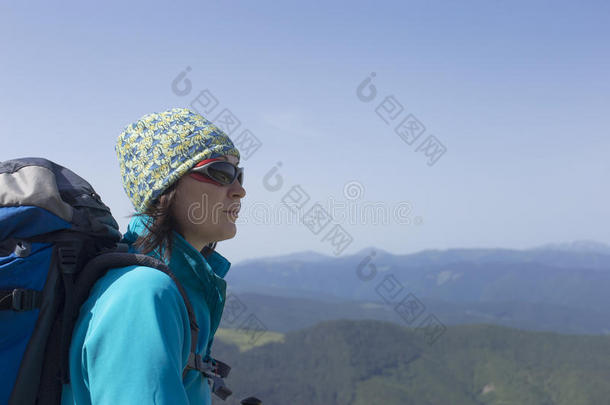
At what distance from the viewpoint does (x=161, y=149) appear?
8.75 feet

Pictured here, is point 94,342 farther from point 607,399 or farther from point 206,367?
point 607,399

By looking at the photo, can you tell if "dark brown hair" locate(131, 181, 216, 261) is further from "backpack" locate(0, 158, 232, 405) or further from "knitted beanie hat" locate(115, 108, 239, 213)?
"backpack" locate(0, 158, 232, 405)

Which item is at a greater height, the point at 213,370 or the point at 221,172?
the point at 221,172

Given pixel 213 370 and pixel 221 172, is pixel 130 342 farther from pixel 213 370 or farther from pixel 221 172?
pixel 221 172

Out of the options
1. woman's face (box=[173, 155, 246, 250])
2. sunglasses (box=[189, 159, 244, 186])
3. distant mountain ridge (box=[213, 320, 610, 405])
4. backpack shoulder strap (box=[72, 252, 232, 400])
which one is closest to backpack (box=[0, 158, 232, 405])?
backpack shoulder strap (box=[72, 252, 232, 400])

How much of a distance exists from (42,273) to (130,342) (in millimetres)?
553

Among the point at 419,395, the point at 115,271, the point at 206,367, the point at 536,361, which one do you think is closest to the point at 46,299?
the point at 115,271

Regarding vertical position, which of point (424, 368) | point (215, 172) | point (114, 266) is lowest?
point (424, 368)

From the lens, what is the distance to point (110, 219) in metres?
2.23

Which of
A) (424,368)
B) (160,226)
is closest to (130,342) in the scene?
(160,226)

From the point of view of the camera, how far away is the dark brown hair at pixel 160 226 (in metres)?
2.52

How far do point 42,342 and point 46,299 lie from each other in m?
0.15

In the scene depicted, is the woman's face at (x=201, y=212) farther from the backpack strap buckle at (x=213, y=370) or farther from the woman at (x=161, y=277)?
the backpack strap buckle at (x=213, y=370)

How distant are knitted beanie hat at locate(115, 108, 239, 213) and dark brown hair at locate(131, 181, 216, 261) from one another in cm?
4
